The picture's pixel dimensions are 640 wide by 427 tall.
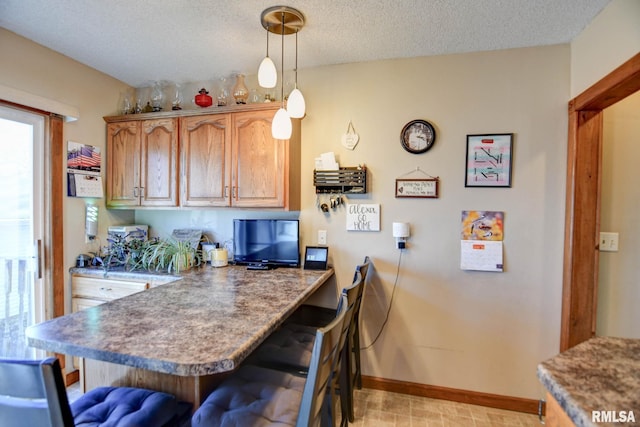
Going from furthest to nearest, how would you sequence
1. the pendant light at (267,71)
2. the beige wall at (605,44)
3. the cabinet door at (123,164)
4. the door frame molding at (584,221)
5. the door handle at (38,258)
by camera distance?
the cabinet door at (123,164)
the door handle at (38,258)
the door frame molding at (584,221)
the pendant light at (267,71)
the beige wall at (605,44)

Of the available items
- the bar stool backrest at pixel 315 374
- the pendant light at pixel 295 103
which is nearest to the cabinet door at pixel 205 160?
the pendant light at pixel 295 103

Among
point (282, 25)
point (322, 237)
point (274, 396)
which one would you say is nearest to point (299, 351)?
point (274, 396)

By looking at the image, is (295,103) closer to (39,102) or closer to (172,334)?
(172,334)

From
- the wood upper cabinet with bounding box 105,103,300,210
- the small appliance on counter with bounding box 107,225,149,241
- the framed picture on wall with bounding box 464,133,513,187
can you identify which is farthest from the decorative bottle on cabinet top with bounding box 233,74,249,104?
the framed picture on wall with bounding box 464,133,513,187

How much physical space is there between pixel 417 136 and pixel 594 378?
1817 mm

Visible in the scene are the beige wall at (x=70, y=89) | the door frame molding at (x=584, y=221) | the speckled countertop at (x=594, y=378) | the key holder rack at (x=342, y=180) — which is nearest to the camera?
the speckled countertop at (x=594, y=378)

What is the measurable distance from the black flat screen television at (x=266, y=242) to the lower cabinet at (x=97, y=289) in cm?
74

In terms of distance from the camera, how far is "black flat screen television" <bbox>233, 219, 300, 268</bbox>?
8.02ft

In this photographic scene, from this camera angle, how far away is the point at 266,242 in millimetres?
2502

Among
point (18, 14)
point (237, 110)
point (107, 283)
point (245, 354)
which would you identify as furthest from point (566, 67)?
point (107, 283)

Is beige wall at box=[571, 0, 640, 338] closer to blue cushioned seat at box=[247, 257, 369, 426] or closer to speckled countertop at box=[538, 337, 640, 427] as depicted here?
speckled countertop at box=[538, 337, 640, 427]

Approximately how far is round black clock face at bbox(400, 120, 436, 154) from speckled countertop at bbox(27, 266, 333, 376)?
50.6 inches

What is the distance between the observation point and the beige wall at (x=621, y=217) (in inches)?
78.1

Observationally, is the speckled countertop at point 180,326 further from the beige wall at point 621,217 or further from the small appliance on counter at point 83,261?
the beige wall at point 621,217
